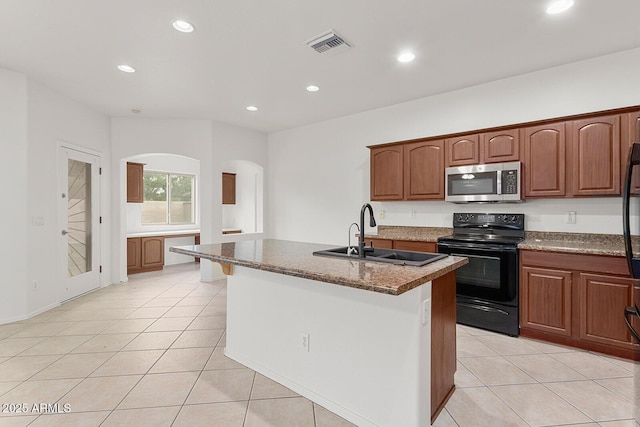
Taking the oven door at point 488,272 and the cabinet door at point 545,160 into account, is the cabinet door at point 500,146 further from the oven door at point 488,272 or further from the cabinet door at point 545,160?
the oven door at point 488,272

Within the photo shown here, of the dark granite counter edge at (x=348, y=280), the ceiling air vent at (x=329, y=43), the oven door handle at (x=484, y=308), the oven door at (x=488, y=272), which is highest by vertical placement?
the ceiling air vent at (x=329, y=43)

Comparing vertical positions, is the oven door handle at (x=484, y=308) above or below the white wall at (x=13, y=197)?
below

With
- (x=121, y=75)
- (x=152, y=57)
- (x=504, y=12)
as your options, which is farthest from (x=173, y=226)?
(x=504, y=12)

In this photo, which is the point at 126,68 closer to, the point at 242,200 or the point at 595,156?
the point at 242,200

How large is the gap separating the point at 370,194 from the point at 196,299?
286 cm

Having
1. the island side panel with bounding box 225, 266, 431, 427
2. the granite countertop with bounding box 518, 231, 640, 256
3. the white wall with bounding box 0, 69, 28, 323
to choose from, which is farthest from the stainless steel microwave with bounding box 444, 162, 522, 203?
the white wall with bounding box 0, 69, 28, 323

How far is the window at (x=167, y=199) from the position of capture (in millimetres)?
6812

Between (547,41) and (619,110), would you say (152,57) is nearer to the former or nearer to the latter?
(547,41)

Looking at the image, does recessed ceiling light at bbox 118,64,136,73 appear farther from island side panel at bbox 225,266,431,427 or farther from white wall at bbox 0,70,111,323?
island side panel at bbox 225,266,431,427

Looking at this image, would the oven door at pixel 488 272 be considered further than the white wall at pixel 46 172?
No

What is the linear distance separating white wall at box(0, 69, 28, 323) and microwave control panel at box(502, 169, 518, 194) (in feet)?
17.4

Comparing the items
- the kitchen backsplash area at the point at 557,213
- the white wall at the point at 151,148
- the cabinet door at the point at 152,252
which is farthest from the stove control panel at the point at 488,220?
the cabinet door at the point at 152,252

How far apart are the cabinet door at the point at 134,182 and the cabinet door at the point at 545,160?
6.31 metres

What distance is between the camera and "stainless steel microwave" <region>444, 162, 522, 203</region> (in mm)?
3213
